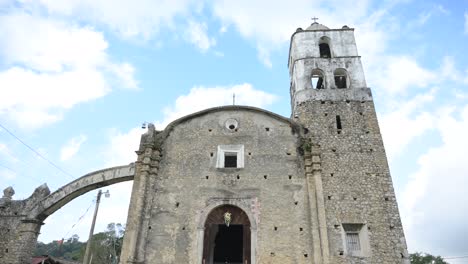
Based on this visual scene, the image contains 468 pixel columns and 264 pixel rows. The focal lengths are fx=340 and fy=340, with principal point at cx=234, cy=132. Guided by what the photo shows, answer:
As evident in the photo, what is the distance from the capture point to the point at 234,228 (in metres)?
15.5

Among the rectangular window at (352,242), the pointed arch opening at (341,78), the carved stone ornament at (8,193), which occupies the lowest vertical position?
the rectangular window at (352,242)

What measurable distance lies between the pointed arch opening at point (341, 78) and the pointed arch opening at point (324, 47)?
157cm

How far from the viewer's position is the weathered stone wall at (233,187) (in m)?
12.7

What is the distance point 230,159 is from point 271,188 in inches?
93.7

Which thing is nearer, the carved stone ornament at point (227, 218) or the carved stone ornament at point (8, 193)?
the carved stone ornament at point (227, 218)

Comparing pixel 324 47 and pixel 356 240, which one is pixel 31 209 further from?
pixel 324 47

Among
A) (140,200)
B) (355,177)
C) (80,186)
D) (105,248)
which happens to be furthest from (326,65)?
(105,248)

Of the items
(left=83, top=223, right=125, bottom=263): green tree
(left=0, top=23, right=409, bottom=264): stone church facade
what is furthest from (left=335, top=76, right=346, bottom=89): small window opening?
(left=83, top=223, right=125, bottom=263): green tree

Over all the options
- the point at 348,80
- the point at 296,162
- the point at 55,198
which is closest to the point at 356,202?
the point at 296,162

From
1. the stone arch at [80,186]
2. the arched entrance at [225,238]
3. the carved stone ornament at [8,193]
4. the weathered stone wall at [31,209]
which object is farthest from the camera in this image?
the carved stone ornament at [8,193]

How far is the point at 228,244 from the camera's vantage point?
1555cm

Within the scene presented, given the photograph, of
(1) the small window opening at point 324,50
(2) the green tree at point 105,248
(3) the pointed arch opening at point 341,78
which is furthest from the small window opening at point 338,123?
(2) the green tree at point 105,248

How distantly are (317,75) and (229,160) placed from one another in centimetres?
720

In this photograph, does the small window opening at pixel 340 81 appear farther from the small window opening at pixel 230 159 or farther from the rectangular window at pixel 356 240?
the rectangular window at pixel 356 240
